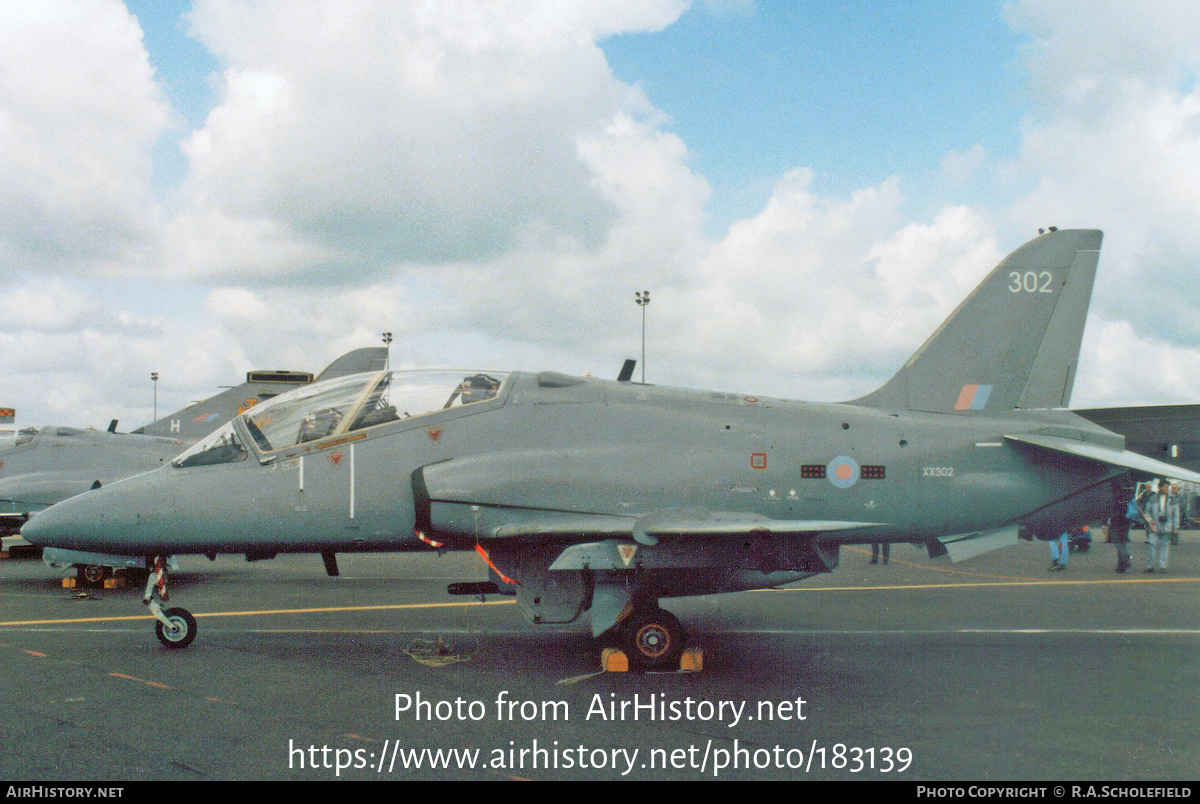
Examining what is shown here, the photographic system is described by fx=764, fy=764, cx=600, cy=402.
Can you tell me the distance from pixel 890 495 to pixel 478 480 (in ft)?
14.0

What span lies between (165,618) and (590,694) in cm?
465

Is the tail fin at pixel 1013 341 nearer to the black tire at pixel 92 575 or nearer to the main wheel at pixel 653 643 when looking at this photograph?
the main wheel at pixel 653 643

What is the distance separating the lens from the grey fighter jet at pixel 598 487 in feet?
23.7

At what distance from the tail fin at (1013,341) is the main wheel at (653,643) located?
147 inches

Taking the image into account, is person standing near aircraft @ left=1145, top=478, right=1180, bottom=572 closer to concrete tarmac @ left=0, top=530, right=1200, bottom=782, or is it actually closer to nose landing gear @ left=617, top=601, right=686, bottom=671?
concrete tarmac @ left=0, top=530, right=1200, bottom=782

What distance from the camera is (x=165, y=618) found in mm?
7855

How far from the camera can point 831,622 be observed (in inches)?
387

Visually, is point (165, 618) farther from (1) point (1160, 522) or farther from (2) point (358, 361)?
(1) point (1160, 522)

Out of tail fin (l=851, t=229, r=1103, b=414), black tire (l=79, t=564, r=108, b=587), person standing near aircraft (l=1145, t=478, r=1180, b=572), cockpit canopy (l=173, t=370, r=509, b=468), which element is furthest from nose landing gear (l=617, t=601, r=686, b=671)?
person standing near aircraft (l=1145, t=478, r=1180, b=572)

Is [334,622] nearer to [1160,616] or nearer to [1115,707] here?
[1115,707]

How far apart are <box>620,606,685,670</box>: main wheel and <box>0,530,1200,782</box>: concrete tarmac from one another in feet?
0.87

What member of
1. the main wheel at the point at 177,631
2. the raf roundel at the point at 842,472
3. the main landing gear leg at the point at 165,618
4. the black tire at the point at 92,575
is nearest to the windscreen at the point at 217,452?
the main landing gear leg at the point at 165,618

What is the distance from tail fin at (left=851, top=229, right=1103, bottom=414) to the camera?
896cm

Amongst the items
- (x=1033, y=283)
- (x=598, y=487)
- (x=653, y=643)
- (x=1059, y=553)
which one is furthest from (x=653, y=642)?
(x=1059, y=553)
